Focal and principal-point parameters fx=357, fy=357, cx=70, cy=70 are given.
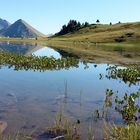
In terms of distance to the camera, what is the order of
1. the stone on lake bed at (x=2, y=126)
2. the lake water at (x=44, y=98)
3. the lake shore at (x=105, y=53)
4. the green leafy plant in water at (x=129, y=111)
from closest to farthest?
the stone on lake bed at (x=2, y=126), the lake water at (x=44, y=98), the green leafy plant in water at (x=129, y=111), the lake shore at (x=105, y=53)

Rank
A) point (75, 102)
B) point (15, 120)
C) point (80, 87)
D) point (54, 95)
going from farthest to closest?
point (80, 87) < point (54, 95) < point (75, 102) < point (15, 120)

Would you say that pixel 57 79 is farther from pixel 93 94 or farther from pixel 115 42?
pixel 115 42

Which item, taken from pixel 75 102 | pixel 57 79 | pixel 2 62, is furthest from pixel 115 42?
pixel 75 102

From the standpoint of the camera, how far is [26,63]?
4191 cm

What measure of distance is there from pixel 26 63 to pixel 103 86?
15.0 metres

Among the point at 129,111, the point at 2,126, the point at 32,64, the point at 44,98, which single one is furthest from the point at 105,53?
the point at 2,126

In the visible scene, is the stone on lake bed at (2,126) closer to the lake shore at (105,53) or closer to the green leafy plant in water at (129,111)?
the green leafy plant in water at (129,111)

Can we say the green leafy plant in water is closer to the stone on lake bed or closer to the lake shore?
the stone on lake bed

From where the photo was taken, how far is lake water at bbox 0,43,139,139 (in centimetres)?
1762

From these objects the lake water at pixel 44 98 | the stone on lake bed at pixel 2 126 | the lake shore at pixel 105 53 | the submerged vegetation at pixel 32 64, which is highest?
the lake shore at pixel 105 53

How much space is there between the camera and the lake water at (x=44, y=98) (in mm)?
17625

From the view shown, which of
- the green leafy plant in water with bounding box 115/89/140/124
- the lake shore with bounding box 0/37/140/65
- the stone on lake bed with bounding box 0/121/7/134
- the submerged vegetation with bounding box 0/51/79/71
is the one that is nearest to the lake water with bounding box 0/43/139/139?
the stone on lake bed with bounding box 0/121/7/134

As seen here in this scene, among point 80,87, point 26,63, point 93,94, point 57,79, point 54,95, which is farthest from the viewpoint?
point 26,63

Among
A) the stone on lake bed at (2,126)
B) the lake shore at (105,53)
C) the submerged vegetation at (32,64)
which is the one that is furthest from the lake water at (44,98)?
the lake shore at (105,53)
